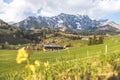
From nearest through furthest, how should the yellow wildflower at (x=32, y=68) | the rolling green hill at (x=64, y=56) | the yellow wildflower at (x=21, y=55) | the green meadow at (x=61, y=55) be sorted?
the yellow wildflower at (x=21, y=55)
the yellow wildflower at (x=32, y=68)
the green meadow at (x=61, y=55)
the rolling green hill at (x=64, y=56)

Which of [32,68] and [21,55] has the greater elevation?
[21,55]

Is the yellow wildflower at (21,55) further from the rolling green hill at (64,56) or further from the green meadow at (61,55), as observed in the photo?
the rolling green hill at (64,56)

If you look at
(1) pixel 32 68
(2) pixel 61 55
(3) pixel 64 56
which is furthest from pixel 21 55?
(3) pixel 64 56

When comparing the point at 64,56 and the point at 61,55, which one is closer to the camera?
the point at 61,55

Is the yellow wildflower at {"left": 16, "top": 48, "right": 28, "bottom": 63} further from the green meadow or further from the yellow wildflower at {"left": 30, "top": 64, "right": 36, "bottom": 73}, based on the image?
the green meadow

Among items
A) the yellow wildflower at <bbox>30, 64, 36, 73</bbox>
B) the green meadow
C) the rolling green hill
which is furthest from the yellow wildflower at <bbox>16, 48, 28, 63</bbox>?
the rolling green hill

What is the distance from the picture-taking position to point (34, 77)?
15.7ft

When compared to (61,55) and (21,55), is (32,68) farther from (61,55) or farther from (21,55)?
(61,55)

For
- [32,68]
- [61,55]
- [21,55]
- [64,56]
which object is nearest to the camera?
[21,55]

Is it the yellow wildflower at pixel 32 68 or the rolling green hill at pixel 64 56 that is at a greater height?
the yellow wildflower at pixel 32 68

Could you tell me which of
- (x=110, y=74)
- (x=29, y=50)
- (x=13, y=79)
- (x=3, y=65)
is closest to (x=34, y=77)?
(x=29, y=50)

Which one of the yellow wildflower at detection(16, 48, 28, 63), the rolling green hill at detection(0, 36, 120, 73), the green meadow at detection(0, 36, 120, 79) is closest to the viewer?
the yellow wildflower at detection(16, 48, 28, 63)

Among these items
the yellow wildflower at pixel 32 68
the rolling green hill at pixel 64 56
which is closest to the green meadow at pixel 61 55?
the rolling green hill at pixel 64 56

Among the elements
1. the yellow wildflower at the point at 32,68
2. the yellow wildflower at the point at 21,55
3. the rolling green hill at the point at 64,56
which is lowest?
the rolling green hill at the point at 64,56
